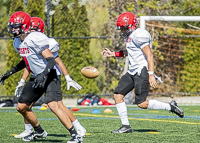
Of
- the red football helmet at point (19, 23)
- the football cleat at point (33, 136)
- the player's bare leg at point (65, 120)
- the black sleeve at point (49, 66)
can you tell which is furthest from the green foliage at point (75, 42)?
the black sleeve at point (49, 66)

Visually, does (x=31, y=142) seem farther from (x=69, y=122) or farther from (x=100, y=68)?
(x=100, y=68)

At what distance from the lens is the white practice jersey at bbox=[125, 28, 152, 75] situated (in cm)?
713

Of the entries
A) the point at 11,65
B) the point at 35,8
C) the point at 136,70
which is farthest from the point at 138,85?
the point at 35,8

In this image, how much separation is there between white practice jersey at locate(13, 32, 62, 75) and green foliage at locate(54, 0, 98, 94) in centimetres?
854

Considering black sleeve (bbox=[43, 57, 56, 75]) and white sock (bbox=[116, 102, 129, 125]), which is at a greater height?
black sleeve (bbox=[43, 57, 56, 75])

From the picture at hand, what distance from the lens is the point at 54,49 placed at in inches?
271

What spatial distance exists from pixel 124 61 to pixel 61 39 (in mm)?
2136

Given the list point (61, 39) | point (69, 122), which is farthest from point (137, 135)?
point (61, 39)

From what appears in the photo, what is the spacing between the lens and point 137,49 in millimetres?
7246

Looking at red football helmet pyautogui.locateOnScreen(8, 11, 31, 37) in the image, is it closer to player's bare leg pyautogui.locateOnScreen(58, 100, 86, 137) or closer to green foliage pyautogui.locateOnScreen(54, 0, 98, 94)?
player's bare leg pyautogui.locateOnScreen(58, 100, 86, 137)

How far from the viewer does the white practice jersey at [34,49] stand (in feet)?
19.2

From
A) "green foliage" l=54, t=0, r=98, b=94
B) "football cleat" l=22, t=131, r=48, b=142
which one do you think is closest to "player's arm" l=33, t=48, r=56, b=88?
"football cleat" l=22, t=131, r=48, b=142

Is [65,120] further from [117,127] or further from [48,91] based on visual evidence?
[117,127]

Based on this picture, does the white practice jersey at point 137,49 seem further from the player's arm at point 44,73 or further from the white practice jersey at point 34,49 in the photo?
the player's arm at point 44,73
